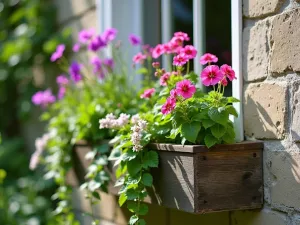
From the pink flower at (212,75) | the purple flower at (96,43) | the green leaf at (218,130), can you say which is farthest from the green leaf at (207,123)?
the purple flower at (96,43)

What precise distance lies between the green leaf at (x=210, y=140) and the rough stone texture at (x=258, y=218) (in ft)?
1.05

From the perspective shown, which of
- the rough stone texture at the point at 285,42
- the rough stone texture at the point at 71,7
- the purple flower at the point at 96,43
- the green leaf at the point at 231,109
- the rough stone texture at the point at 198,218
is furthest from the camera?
the rough stone texture at the point at 71,7

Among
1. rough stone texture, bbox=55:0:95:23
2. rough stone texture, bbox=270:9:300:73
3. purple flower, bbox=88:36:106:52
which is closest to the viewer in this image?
rough stone texture, bbox=270:9:300:73

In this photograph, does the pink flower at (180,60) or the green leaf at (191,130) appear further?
the pink flower at (180,60)

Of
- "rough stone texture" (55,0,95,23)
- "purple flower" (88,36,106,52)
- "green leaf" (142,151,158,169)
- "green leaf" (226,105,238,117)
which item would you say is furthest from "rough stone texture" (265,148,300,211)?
"rough stone texture" (55,0,95,23)

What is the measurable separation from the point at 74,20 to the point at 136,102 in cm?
124

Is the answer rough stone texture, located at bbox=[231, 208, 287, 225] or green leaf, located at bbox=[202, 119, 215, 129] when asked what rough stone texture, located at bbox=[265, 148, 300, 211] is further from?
green leaf, located at bbox=[202, 119, 215, 129]

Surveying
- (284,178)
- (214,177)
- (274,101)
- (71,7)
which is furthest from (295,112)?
(71,7)

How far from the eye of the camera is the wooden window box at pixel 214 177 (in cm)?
182

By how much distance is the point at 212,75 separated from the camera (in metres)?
1.85

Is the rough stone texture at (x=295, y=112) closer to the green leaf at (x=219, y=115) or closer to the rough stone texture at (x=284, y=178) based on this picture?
the rough stone texture at (x=284, y=178)

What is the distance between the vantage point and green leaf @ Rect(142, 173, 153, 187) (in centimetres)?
196

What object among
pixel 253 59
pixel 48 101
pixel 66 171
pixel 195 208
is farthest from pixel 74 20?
pixel 195 208

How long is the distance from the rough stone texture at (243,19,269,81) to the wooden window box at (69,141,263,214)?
0.25m
